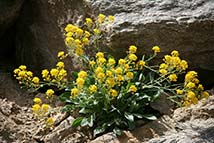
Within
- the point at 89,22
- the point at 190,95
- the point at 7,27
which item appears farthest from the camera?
the point at 7,27

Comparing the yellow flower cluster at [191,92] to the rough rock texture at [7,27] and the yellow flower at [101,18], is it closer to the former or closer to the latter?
the yellow flower at [101,18]

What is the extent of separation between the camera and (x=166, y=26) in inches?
122

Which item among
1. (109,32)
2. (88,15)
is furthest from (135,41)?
(88,15)

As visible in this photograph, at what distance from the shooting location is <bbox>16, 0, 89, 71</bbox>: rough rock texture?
3.43m

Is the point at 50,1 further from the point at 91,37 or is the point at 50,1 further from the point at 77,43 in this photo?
the point at 77,43

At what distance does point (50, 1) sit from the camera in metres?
3.53

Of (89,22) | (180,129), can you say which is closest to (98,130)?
(180,129)

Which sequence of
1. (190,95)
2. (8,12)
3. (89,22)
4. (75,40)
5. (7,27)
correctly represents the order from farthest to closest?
1. (7,27)
2. (8,12)
3. (89,22)
4. (75,40)
5. (190,95)

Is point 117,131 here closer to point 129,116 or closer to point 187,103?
point 129,116

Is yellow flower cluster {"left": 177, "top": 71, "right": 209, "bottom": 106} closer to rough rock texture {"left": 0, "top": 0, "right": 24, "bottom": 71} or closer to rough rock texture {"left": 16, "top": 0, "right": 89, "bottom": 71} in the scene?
rough rock texture {"left": 16, "top": 0, "right": 89, "bottom": 71}

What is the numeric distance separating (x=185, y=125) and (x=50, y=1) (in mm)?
1538

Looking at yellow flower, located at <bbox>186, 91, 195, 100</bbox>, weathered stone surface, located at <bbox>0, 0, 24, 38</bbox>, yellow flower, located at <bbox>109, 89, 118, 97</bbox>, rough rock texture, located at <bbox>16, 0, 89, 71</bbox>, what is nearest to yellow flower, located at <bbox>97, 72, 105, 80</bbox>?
yellow flower, located at <bbox>109, 89, 118, 97</bbox>

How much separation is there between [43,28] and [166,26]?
1.10 meters

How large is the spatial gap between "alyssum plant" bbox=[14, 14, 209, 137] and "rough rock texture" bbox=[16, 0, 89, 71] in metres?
0.38
